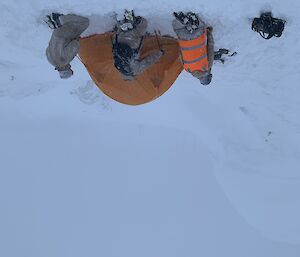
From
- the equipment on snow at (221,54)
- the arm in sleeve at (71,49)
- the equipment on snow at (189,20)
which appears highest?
the equipment on snow at (189,20)

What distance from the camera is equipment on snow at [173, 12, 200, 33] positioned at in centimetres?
344

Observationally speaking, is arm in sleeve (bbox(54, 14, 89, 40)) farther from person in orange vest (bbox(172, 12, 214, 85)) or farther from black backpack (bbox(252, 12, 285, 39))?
black backpack (bbox(252, 12, 285, 39))

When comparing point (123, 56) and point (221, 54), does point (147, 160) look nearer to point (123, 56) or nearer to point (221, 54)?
point (221, 54)

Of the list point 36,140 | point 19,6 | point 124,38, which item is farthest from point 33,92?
point 124,38

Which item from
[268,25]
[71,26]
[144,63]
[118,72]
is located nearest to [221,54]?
[268,25]

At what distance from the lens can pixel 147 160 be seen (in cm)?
479

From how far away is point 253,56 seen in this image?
159 inches

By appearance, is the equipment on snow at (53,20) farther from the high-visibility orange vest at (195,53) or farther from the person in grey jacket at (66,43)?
the high-visibility orange vest at (195,53)

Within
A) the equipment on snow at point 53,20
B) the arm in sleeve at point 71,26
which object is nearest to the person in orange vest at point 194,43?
the arm in sleeve at point 71,26

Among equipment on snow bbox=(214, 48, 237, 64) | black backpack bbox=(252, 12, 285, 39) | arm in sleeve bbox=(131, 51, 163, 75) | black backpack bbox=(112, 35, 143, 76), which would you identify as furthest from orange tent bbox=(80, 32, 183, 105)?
black backpack bbox=(252, 12, 285, 39)

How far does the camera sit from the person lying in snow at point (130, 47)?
340cm

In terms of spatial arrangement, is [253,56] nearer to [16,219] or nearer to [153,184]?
[153,184]

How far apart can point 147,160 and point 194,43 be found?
1718 millimetres

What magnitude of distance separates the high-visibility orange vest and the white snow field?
1.72ft
